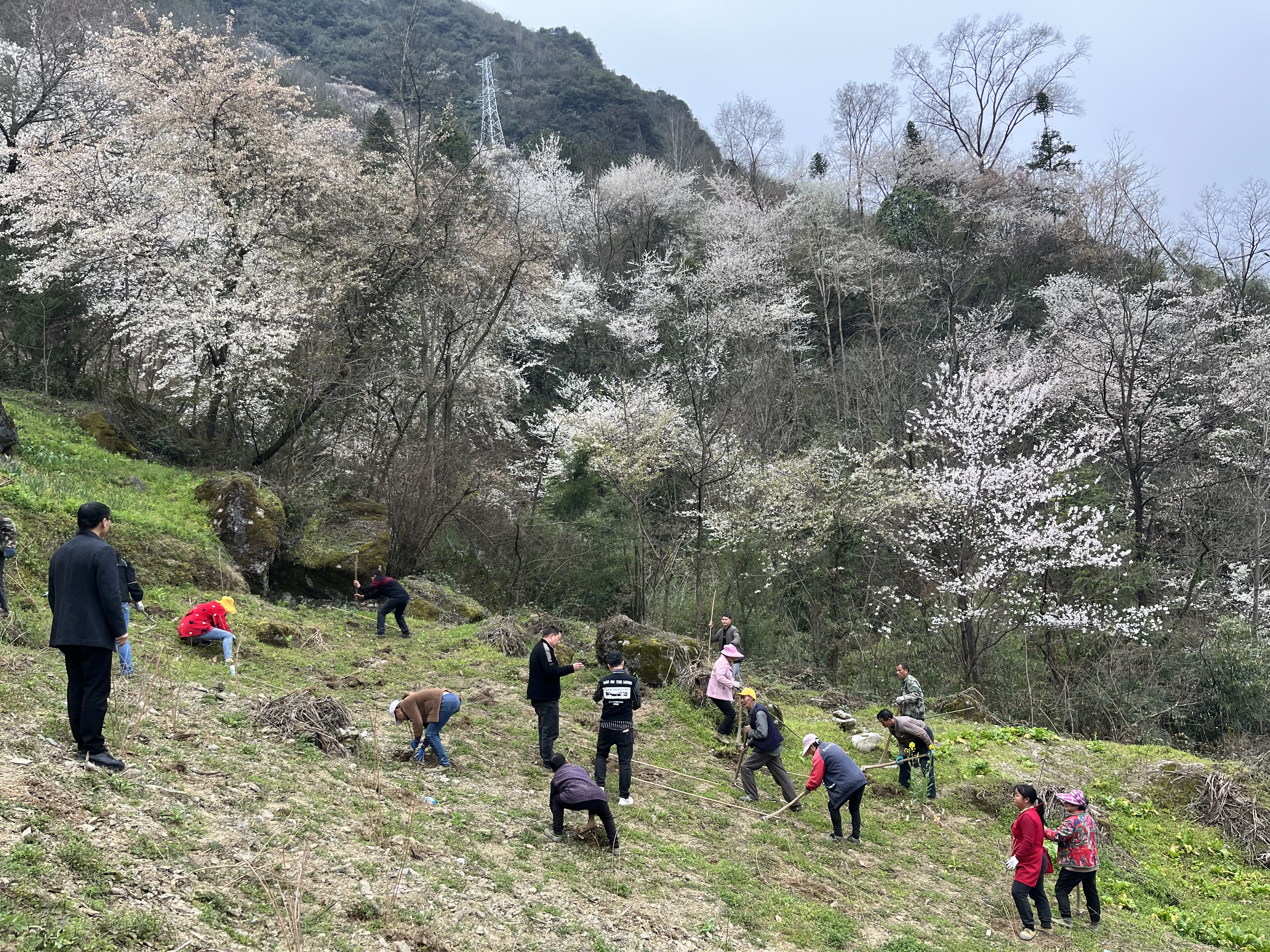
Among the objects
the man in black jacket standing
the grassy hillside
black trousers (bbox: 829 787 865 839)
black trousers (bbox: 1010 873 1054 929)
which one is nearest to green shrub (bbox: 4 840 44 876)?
the grassy hillside

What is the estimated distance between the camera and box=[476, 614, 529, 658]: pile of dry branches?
12742 millimetres

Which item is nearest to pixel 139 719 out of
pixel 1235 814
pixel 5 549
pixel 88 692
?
pixel 88 692

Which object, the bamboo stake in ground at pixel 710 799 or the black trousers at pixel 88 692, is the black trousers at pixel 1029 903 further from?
the black trousers at pixel 88 692

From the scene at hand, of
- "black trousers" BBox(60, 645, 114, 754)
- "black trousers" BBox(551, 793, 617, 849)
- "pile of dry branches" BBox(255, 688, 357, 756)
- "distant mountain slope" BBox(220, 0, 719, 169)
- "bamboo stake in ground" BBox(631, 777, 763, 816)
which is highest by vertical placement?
"distant mountain slope" BBox(220, 0, 719, 169)

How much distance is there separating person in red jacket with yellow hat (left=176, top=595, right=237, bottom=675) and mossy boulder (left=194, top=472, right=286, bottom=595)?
4.21 m

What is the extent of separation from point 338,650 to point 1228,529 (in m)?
21.1

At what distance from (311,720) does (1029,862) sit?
6.62 meters

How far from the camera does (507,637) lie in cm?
1295

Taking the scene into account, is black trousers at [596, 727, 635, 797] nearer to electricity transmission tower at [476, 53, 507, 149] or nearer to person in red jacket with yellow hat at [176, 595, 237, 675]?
person in red jacket with yellow hat at [176, 595, 237, 675]

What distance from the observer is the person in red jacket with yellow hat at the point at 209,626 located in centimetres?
894

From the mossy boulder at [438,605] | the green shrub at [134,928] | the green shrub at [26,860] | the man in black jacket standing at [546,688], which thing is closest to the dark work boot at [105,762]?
the green shrub at [26,860]

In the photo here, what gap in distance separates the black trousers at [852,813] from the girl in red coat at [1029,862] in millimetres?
1483

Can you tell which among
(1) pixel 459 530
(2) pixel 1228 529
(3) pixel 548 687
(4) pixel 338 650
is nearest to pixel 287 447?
(1) pixel 459 530

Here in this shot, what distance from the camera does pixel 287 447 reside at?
18.5m
